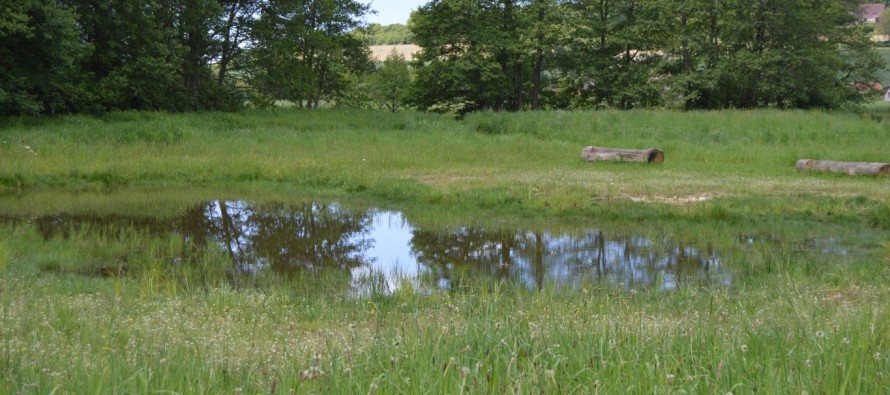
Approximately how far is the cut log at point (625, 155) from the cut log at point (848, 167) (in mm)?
3632

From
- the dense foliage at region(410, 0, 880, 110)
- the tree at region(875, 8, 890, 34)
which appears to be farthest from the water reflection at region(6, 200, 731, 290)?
the tree at region(875, 8, 890, 34)

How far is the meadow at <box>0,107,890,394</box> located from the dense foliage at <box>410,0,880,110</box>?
38.3 feet

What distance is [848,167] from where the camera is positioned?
745 inches

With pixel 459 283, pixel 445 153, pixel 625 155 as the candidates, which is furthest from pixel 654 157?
pixel 459 283

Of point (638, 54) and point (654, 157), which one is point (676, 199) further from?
point (638, 54)

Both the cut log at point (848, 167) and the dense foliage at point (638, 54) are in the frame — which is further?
the dense foliage at point (638, 54)

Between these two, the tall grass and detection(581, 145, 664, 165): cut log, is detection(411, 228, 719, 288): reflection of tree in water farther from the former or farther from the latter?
detection(581, 145, 664, 165): cut log

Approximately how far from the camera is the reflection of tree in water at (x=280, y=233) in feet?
35.0

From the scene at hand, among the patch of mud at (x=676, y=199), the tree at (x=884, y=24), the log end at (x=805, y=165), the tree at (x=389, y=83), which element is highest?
the tree at (x=884, y=24)

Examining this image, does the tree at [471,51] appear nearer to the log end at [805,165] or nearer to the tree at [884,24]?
the log end at [805,165]

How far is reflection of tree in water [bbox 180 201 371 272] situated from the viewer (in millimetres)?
10664

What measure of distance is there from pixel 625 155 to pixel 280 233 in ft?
39.7

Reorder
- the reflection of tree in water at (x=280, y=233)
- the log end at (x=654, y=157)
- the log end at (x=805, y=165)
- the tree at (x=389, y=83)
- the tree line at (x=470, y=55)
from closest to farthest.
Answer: the reflection of tree in water at (x=280, y=233), the log end at (x=805, y=165), the log end at (x=654, y=157), the tree line at (x=470, y=55), the tree at (x=389, y=83)

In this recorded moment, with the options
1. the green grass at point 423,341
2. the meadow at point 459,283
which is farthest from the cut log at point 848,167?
the green grass at point 423,341
